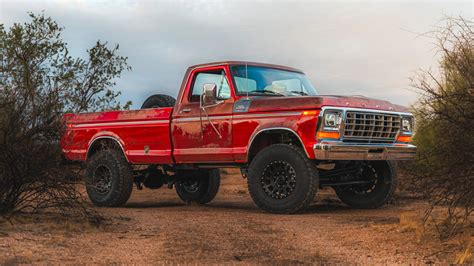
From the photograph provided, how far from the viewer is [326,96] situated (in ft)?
27.9

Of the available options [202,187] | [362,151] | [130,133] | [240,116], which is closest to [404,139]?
[362,151]

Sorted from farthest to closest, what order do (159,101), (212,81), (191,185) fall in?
(191,185) < (159,101) < (212,81)

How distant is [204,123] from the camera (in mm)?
9609

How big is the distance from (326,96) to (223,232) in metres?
2.72

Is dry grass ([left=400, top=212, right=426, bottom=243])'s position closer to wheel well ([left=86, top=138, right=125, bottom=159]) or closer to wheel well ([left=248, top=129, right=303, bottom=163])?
wheel well ([left=248, top=129, right=303, bottom=163])

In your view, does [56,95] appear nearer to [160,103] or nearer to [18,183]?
[18,183]

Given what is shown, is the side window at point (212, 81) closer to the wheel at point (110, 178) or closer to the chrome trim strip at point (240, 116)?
the chrome trim strip at point (240, 116)

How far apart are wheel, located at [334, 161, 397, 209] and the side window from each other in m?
2.52

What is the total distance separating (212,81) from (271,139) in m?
1.50

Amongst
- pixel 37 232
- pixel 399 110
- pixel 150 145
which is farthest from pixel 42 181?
pixel 399 110

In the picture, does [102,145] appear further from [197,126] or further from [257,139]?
[257,139]

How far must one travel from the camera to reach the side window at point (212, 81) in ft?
31.3

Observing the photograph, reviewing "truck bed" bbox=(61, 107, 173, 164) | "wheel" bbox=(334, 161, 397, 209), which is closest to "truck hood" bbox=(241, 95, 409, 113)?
"wheel" bbox=(334, 161, 397, 209)

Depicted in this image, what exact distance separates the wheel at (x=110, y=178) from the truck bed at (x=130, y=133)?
9.0 inches
